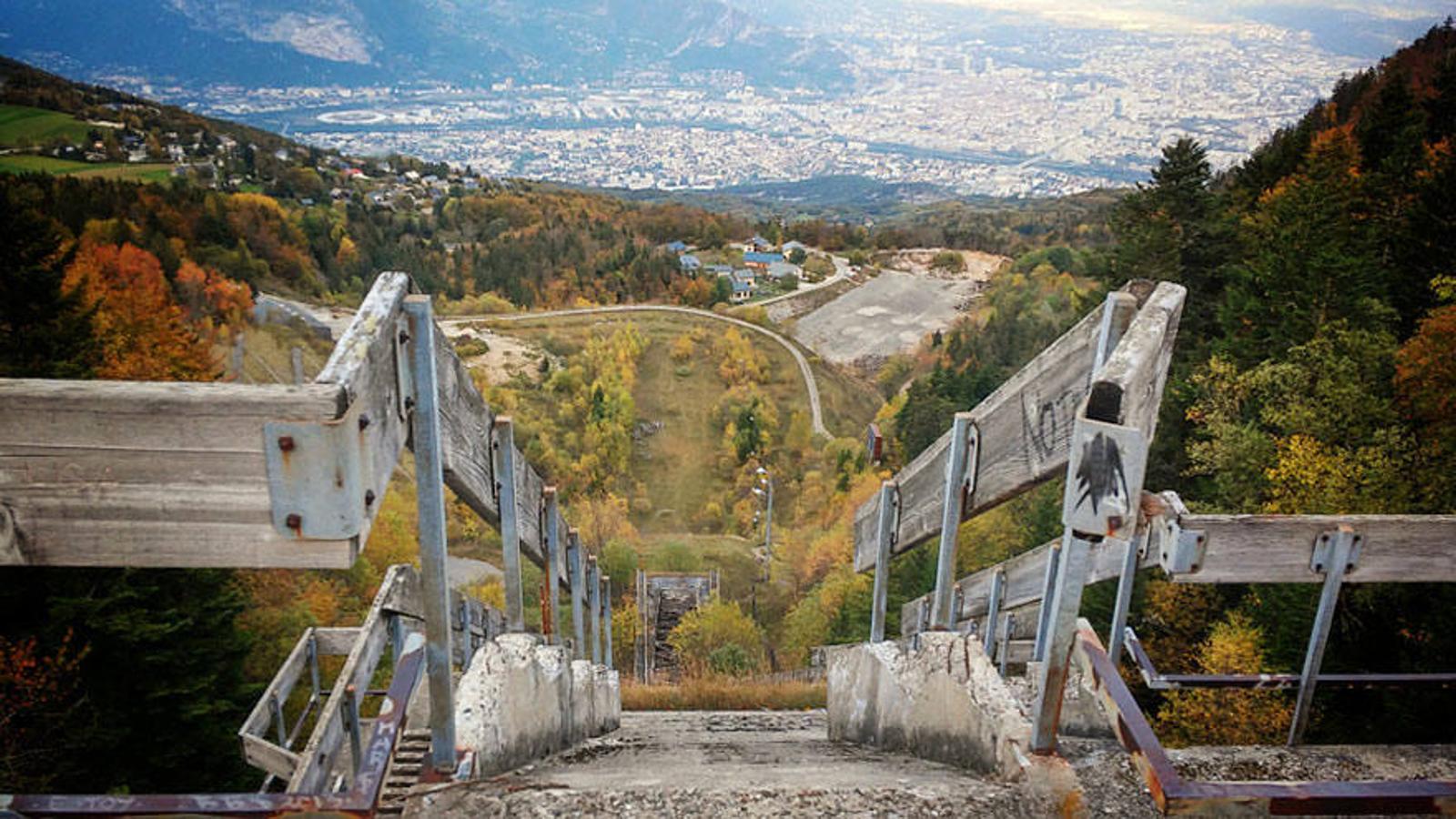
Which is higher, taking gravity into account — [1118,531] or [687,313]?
[1118,531]

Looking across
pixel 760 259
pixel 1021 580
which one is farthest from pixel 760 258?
pixel 1021 580

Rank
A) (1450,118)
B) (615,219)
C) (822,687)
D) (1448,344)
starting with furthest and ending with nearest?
(615,219) < (1450,118) < (1448,344) < (822,687)

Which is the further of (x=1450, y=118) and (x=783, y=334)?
(x=783, y=334)

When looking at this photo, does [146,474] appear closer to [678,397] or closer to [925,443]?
[925,443]

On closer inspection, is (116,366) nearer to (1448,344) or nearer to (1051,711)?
(1051,711)

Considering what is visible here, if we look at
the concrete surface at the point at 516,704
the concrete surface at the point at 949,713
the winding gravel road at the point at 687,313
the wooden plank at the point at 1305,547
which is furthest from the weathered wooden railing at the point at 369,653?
the winding gravel road at the point at 687,313

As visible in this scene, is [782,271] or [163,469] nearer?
[163,469]

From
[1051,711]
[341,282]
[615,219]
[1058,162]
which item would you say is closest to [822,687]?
[1051,711]

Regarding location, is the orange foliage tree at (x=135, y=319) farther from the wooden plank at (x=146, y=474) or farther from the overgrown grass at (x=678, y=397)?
the wooden plank at (x=146, y=474)
